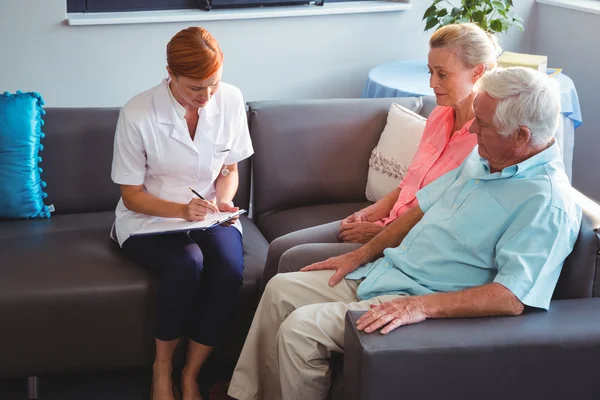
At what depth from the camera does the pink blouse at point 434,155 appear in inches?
88.1

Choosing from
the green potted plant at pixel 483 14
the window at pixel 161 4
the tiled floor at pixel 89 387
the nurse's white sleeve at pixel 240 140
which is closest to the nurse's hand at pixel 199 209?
the nurse's white sleeve at pixel 240 140

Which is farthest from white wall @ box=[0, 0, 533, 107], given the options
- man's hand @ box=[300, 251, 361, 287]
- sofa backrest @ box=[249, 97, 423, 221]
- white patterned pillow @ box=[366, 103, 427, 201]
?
man's hand @ box=[300, 251, 361, 287]

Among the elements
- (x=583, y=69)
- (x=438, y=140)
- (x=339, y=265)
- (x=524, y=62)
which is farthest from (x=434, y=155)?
(x=583, y=69)

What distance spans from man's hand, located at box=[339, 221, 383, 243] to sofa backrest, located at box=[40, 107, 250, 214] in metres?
0.92

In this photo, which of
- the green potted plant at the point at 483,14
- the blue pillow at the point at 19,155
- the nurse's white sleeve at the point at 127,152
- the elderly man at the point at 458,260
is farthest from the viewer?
the green potted plant at the point at 483,14

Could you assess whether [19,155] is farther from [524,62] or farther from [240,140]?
[524,62]

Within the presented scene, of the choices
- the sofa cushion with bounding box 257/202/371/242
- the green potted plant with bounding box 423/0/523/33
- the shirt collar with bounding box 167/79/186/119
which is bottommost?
the sofa cushion with bounding box 257/202/371/242

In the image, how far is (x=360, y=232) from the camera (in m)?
2.35

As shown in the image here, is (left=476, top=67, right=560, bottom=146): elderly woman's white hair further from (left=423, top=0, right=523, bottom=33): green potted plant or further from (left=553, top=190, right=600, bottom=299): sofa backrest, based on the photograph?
(left=423, top=0, right=523, bottom=33): green potted plant

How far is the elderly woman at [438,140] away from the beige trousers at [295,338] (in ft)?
0.57

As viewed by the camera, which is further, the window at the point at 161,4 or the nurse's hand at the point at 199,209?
the window at the point at 161,4

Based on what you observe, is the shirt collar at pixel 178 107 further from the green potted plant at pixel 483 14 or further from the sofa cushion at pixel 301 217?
the green potted plant at pixel 483 14

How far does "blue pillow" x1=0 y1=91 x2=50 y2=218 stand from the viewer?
2.63 metres

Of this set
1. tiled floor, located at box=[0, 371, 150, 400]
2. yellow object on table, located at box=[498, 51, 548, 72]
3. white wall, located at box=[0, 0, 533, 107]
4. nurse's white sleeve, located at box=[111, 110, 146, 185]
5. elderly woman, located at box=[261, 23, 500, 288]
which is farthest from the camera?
white wall, located at box=[0, 0, 533, 107]
